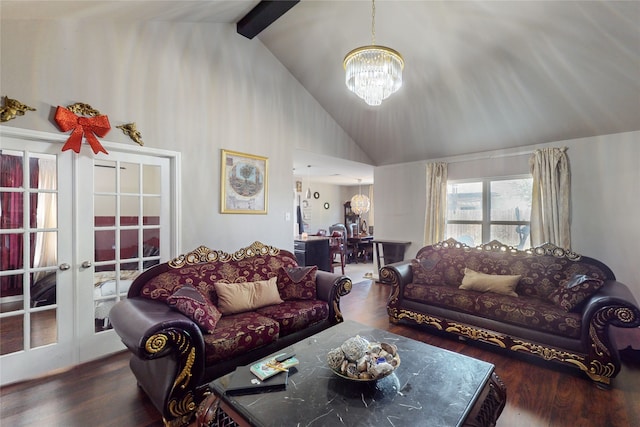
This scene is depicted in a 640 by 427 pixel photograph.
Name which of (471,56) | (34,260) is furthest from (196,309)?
(471,56)

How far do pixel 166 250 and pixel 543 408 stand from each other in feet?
12.0

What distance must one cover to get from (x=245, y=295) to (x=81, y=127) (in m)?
2.12

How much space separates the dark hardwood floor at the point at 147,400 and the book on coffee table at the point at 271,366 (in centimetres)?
87

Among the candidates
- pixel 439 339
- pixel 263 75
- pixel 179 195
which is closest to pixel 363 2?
pixel 263 75

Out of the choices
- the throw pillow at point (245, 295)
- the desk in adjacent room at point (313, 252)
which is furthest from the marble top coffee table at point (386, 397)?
the desk in adjacent room at point (313, 252)

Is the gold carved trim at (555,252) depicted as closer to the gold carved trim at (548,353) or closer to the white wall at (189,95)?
the gold carved trim at (548,353)

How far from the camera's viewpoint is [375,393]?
1.43m

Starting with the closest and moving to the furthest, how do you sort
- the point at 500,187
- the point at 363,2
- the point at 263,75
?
the point at 363,2
the point at 263,75
the point at 500,187

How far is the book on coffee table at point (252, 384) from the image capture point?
4.64ft

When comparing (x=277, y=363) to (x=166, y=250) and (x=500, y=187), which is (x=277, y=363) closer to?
(x=166, y=250)

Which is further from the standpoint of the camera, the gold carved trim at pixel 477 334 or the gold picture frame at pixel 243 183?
the gold picture frame at pixel 243 183

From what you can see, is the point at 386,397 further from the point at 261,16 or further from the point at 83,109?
the point at 261,16

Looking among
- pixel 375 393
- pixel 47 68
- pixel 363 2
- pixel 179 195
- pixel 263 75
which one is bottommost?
pixel 375 393

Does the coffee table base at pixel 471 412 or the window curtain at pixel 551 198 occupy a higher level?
the window curtain at pixel 551 198
